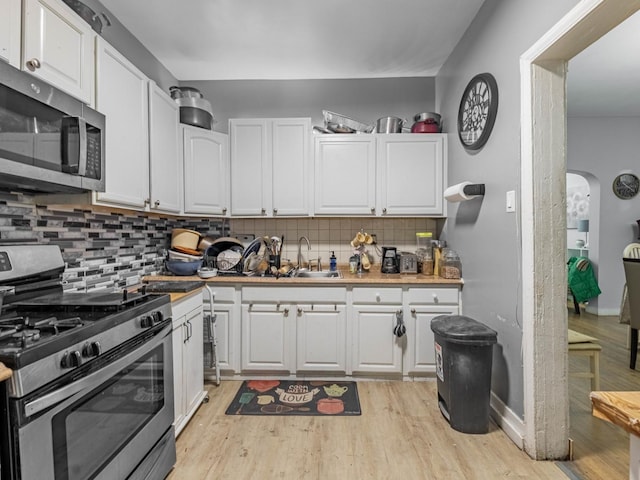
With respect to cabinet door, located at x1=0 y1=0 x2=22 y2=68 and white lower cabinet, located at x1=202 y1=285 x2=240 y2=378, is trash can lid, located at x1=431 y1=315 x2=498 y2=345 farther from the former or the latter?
cabinet door, located at x1=0 y1=0 x2=22 y2=68

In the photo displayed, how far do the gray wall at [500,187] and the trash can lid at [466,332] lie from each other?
5.2 inches

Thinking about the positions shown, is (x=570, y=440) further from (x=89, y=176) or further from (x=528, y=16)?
(x=89, y=176)

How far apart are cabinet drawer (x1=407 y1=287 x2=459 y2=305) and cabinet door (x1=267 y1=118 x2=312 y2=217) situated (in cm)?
115

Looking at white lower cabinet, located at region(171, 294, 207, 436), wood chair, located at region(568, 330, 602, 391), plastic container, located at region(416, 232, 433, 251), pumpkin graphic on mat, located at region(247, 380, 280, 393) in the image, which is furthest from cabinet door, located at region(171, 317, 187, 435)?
wood chair, located at region(568, 330, 602, 391)

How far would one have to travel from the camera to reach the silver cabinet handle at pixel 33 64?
1305 millimetres

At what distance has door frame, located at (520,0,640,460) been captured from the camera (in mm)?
1702

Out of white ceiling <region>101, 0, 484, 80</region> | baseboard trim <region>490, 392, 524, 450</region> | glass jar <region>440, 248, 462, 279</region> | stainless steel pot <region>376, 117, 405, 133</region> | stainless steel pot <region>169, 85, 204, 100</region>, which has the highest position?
white ceiling <region>101, 0, 484, 80</region>

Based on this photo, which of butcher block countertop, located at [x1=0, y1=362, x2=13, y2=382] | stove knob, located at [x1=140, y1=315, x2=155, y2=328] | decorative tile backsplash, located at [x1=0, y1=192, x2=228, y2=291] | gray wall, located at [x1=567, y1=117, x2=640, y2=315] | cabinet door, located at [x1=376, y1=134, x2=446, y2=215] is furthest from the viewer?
gray wall, located at [x1=567, y1=117, x2=640, y2=315]

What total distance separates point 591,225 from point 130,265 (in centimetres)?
595

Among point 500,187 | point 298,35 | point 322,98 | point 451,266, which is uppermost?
point 298,35

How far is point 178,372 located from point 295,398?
0.89 meters

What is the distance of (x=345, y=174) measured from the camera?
9.64ft

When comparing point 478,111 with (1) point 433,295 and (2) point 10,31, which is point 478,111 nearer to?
(1) point 433,295

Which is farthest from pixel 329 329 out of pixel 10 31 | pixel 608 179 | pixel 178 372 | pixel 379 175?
pixel 608 179
